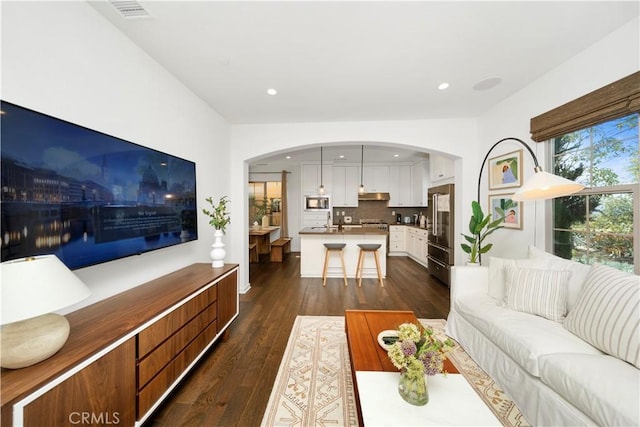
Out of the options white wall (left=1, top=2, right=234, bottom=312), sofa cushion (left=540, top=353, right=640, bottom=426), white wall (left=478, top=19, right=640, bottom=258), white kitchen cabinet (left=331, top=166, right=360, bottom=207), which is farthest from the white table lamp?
white kitchen cabinet (left=331, top=166, right=360, bottom=207)

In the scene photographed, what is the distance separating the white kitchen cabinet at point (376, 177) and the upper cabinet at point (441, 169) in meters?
1.93

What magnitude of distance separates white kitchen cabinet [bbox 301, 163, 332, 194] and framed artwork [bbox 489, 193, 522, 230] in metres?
4.28

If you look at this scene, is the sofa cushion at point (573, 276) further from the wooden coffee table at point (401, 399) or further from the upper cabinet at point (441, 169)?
the upper cabinet at point (441, 169)

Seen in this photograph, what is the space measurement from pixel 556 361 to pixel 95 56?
11.8ft

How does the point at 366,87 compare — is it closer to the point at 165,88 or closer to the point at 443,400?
the point at 165,88

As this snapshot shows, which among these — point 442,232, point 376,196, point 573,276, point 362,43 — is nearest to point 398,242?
point 376,196

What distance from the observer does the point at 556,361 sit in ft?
4.36

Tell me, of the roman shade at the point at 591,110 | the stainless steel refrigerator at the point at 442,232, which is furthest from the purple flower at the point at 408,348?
the stainless steel refrigerator at the point at 442,232

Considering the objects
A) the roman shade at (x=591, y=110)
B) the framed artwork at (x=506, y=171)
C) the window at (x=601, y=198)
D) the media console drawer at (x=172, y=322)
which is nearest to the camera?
the media console drawer at (x=172, y=322)

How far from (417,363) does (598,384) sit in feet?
3.10

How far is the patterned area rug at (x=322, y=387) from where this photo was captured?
1.52m

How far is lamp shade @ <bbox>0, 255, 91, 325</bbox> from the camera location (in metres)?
0.83

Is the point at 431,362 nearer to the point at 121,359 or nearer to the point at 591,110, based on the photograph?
the point at 121,359

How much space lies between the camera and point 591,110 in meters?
2.01
